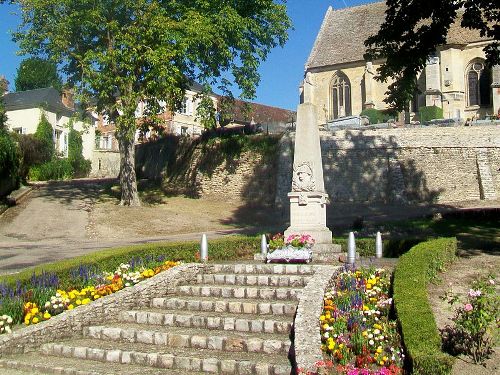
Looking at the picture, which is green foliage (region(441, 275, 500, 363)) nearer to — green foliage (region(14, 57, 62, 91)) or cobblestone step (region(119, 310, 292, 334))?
cobblestone step (region(119, 310, 292, 334))

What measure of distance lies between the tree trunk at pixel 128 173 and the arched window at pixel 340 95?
81.6 ft

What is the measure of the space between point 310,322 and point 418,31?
38.8 ft

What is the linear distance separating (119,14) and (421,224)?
1780 centimetres

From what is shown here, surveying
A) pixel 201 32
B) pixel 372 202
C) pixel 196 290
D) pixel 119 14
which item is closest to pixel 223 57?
pixel 201 32

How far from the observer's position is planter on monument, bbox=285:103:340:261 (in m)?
13.0

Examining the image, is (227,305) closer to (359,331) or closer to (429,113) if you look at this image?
(359,331)

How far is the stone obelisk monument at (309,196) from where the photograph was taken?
13055mm

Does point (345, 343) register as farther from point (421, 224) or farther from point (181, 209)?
point (181, 209)

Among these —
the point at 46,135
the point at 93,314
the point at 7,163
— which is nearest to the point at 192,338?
the point at 93,314

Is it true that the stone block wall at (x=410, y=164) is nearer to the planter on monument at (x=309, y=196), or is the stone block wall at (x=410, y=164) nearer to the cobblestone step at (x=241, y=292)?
the planter on monument at (x=309, y=196)

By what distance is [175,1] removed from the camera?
27500 millimetres

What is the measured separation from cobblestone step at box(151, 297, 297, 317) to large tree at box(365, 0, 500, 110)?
33.6ft

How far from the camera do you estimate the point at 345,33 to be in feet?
164

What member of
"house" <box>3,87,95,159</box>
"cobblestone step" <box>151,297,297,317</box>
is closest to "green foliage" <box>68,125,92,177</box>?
"house" <box>3,87,95,159</box>
